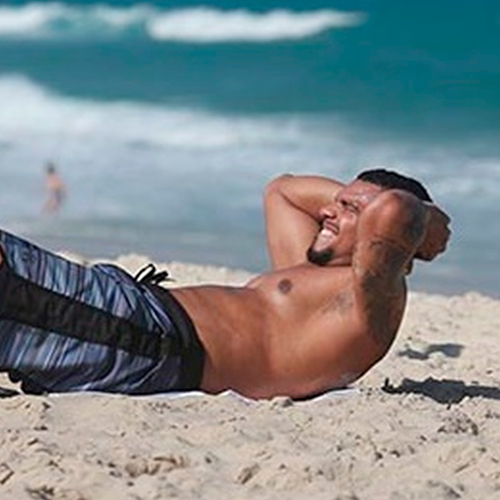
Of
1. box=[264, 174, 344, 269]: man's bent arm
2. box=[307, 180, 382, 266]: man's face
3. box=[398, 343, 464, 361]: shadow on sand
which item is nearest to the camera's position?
box=[307, 180, 382, 266]: man's face

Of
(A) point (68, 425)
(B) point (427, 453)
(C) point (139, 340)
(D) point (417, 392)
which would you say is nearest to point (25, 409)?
(A) point (68, 425)

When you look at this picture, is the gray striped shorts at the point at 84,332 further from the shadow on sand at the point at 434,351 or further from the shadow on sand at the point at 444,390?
the shadow on sand at the point at 434,351

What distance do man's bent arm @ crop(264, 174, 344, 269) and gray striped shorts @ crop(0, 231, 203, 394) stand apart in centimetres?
73

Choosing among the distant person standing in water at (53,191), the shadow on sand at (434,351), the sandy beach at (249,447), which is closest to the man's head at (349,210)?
the sandy beach at (249,447)

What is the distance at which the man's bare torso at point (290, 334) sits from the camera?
474 centimetres

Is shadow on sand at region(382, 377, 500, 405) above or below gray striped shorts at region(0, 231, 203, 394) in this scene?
below

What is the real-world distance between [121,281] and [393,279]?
2.72ft

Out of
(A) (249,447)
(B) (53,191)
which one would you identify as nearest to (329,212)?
(A) (249,447)

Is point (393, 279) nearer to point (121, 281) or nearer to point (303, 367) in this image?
point (303, 367)

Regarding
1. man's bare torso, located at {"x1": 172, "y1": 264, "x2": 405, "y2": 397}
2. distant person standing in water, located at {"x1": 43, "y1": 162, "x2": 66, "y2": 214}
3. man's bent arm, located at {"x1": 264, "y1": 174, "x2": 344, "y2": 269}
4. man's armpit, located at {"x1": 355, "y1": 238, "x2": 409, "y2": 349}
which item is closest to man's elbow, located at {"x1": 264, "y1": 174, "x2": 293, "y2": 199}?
man's bent arm, located at {"x1": 264, "y1": 174, "x2": 344, "y2": 269}

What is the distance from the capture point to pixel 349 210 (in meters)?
4.96

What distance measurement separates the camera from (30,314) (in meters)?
4.44

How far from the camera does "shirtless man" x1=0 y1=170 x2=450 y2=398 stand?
176 inches

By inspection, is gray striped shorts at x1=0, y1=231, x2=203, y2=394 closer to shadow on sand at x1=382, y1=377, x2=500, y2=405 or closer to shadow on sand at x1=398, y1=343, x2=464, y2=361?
shadow on sand at x1=382, y1=377, x2=500, y2=405
